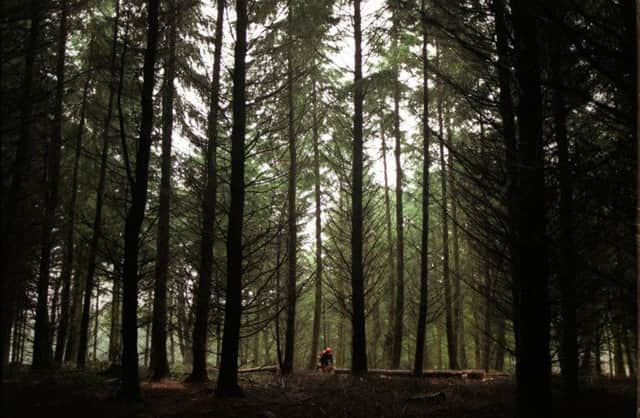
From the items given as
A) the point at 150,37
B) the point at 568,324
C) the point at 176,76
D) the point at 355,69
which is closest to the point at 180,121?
the point at 176,76

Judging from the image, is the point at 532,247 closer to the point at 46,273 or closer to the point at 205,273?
the point at 205,273

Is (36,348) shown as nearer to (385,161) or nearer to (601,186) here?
(601,186)

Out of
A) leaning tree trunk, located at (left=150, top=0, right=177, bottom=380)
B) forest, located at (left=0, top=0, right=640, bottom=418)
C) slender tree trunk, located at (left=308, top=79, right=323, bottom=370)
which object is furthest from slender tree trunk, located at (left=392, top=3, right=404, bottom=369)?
leaning tree trunk, located at (left=150, top=0, right=177, bottom=380)

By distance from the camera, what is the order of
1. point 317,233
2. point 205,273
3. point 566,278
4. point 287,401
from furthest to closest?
1. point 317,233
2. point 205,273
3. point 287,401
4. point 566,278

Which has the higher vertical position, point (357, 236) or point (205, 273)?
point (357, 236)

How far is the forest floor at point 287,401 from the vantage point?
20.9ft

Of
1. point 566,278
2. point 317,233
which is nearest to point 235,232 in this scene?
point 566,278

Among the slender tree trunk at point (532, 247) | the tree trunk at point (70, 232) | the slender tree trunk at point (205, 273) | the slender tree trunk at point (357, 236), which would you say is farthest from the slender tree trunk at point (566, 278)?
the tree trunk at point (70, 232)

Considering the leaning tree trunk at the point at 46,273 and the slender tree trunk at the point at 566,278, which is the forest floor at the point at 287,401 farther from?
the leaning tree trunk at the point at 46,273

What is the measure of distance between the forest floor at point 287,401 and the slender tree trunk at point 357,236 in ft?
6.83

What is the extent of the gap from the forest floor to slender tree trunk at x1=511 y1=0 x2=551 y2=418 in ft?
6.71

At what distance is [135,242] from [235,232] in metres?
1.93

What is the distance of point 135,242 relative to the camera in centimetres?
767

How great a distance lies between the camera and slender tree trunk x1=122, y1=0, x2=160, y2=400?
24.0ft
